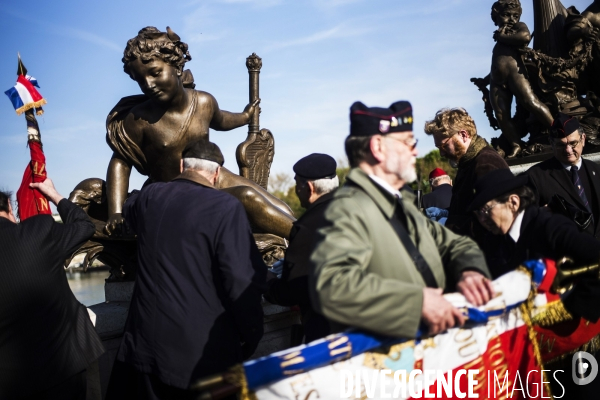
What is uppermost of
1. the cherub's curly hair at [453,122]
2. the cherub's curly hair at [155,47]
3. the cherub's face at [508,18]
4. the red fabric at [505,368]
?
the cherub's face at [508,18]

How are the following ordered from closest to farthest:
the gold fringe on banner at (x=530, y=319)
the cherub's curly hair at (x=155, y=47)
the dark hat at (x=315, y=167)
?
1. the gold fringe on banner at (x=530, y=319)
2. the dark hat at (x=315, y=167)
3. the cherub's curly hair at (x=155, y=47)

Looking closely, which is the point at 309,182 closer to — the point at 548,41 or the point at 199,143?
the point at 199,143

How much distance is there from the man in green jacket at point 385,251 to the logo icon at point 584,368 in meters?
1.12

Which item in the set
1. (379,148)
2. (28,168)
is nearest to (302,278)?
(379,148)

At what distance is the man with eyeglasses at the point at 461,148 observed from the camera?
12.1 feet

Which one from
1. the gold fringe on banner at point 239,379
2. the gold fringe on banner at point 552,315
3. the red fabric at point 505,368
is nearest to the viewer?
the gold fringe on banner at point 239,379

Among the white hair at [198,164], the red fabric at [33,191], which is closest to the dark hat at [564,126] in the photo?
the white hair at [198,164]

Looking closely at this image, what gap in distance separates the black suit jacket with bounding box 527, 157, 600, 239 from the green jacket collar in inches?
84.2

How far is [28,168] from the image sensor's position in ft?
11.8

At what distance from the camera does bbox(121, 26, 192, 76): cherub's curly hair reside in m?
3.78

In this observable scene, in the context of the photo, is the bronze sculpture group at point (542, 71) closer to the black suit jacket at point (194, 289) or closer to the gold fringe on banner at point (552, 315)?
the gold fringe on banner at point (552, 315)

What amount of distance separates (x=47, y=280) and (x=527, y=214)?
2227mm

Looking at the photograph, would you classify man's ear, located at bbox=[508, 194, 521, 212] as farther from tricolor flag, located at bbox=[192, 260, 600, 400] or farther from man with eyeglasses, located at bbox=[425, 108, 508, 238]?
man with eyeglasses, located at bbox=[425, 108, 508, 238]

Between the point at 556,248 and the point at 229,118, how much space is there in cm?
268
